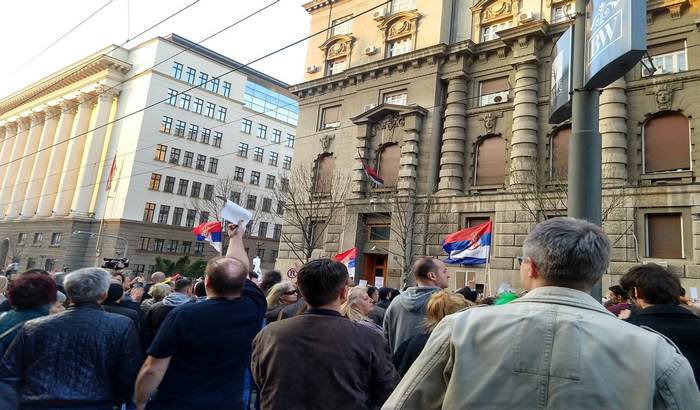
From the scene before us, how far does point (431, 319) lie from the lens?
160 inches

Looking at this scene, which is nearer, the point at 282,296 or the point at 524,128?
the point at 282,296

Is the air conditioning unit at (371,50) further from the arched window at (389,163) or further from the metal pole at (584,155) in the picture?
the metal pole at (584,155)

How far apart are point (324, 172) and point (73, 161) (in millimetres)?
40416

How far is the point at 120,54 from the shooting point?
54.3 metres

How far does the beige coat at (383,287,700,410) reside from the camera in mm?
1623

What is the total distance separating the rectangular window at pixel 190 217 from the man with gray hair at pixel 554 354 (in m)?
53.4

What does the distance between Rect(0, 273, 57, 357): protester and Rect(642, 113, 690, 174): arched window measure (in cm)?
2164

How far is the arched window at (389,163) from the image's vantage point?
26.2 metres

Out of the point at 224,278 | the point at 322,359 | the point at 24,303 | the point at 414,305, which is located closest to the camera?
the point at 322,359

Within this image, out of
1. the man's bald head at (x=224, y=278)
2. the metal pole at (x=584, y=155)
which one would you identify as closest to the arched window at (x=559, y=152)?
the metal pole at (x=584, y=155)

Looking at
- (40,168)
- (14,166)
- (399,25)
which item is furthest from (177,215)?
(399,25)

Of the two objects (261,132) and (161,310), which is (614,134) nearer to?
(161,310)

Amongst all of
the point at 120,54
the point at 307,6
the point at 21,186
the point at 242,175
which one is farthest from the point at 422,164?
the point at 21,186

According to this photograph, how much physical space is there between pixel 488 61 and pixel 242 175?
132ft
